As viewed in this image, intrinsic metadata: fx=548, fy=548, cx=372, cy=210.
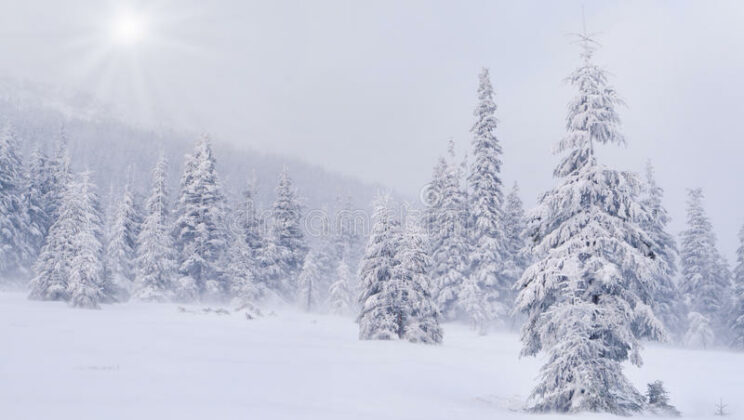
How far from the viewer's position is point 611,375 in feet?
45.2

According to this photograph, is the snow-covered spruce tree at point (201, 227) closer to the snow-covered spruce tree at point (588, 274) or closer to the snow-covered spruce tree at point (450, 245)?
the snow-covered spruce tree at point (450, 245)

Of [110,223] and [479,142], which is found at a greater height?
[479,142]

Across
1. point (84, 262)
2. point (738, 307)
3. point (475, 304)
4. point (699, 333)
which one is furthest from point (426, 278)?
point (738, 307)

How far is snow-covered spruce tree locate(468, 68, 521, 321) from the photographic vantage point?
42469mm

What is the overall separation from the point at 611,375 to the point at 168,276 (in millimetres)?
37515

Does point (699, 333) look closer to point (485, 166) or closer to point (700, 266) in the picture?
point (700, 266)

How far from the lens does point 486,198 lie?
42.7m

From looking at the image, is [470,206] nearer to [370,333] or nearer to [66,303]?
[370,333]

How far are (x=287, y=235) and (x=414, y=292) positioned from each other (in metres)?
30.3

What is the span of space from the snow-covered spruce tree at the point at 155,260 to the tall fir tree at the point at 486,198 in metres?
24.2

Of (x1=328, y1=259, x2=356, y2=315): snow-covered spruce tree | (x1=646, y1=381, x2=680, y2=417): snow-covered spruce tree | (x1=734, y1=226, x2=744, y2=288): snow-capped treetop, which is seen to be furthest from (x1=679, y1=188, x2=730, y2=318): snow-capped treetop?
(x1=646, y1=381, x2=680, y2=417): snow-covered spruce tree

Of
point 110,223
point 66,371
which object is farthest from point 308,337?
point 110,223

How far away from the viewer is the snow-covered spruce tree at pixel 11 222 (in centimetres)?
4550

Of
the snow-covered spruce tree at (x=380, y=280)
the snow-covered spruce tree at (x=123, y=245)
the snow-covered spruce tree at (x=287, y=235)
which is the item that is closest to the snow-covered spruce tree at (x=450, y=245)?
the snow-covered spruce tree at (x=380, y=280)
